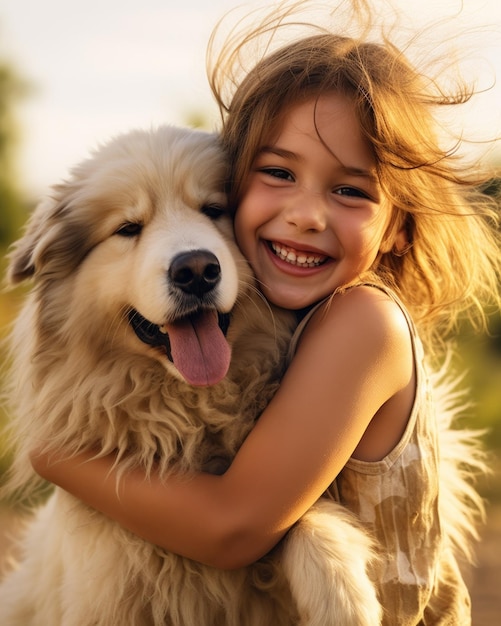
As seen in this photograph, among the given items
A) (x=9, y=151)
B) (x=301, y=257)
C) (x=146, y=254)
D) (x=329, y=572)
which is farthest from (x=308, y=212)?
(x=9, y=151)

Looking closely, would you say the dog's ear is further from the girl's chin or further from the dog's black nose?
the girl's chin

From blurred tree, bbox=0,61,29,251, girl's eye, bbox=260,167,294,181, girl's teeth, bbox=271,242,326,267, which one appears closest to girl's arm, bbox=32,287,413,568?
girl's teeth, bbox=271,242,326,267

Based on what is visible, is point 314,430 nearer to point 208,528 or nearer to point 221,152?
point 208,528

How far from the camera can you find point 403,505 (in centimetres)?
270

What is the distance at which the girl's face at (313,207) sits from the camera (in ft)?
8.98

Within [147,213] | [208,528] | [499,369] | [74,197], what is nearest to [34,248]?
[74,197]

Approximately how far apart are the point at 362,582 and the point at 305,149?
55.1 inches

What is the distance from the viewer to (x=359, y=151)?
2764 millimetres

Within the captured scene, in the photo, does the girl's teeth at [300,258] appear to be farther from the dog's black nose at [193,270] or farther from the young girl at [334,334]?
the dog's black nose at [193,270]

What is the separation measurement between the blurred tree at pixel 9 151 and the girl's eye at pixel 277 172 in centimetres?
662

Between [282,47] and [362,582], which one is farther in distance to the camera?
[282,47]

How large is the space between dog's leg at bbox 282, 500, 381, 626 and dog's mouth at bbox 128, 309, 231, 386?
56 centimetres

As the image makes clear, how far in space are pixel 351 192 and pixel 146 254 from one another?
740 mm

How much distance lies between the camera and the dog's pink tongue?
2645 millimetres
